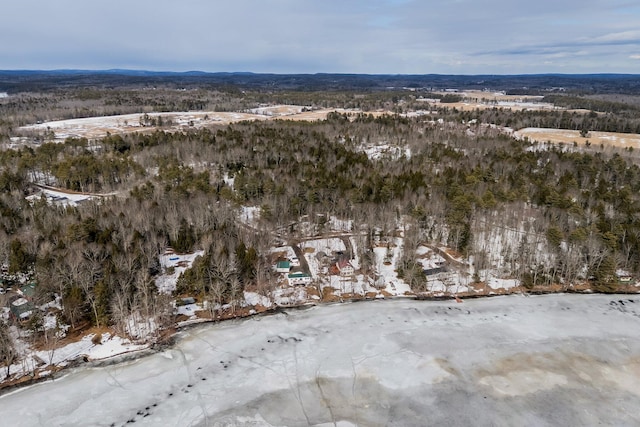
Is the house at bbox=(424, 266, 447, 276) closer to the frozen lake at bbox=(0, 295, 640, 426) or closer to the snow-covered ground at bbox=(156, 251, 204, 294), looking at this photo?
the frozen lake at bbox=(0, 295, 640, 426)

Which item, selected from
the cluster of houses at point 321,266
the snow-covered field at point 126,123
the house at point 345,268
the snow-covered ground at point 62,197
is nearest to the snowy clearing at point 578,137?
the snow-covered field at point 126,123

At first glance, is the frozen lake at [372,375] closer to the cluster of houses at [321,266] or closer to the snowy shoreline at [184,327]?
the snowy shoreline at [184,327]

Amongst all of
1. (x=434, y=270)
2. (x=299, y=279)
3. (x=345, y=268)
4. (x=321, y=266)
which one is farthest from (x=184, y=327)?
(x=434, y=270)

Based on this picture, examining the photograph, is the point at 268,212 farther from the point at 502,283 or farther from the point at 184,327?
the point at 502,283

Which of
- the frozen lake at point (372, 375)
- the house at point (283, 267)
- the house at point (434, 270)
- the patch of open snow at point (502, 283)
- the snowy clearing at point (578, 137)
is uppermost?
the snowy clearing at point (578, 137)

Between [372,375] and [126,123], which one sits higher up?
[126,123]

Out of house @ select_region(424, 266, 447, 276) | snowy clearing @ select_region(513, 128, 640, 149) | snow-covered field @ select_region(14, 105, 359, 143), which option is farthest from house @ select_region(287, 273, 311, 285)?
snow-covered field @ select_region(14, 105, 359, 143)
